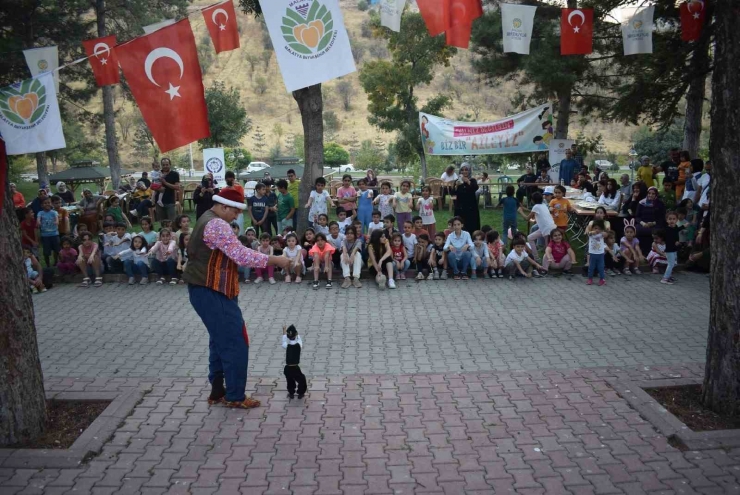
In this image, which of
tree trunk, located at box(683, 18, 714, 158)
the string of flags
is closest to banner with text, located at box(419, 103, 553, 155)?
tree trunk, located at box(683, 18, 714, 158)

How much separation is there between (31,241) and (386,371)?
8.39m

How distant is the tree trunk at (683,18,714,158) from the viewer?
564 inches

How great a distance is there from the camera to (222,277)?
6020mm

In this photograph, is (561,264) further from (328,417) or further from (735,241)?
(328,417)

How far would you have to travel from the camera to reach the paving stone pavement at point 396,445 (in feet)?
16.1

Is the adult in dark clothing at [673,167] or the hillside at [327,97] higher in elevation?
the hillside at [327,97]

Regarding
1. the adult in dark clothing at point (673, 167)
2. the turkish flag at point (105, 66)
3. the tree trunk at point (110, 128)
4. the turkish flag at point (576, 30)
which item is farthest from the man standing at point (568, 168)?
the tree trunk at point (110, 128)

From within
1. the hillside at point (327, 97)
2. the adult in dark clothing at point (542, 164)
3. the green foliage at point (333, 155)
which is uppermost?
the hillside at point (327, 97)

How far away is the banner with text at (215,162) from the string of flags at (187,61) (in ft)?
27.5

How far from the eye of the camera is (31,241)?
12445 mm

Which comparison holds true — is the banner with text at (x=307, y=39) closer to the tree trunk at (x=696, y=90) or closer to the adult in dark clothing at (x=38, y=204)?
the adult in dark clothing at (x=38, y=204)

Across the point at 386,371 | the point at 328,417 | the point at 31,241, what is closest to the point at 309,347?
the point at 386,371

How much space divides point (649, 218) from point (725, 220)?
6816 mm

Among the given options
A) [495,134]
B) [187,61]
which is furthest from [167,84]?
[495,134]
